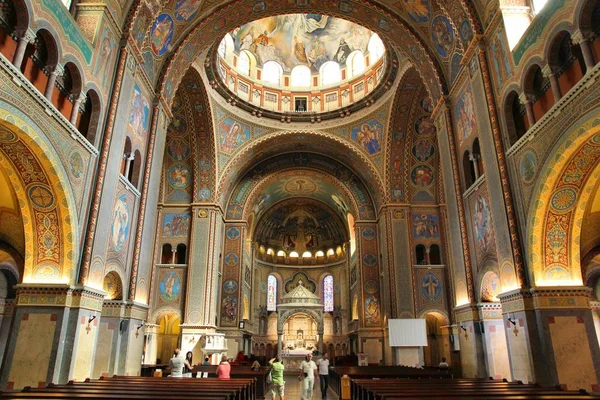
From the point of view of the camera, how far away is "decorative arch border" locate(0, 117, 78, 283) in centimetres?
916

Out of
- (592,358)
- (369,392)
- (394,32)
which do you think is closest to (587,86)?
(592,358)

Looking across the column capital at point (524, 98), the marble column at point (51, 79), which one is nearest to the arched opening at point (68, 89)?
the marble column at point (51, 79)

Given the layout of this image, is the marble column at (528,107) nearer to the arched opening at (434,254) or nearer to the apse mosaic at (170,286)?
the arched opening at (434,254)

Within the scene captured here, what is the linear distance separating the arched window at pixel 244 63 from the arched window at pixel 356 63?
626 cm

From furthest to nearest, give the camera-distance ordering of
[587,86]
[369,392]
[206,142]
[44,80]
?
1. [206,142]
2. [44,80]
3. [369,392]
4. [587,86]

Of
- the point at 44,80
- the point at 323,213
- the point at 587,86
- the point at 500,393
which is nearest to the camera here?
the point at 500,393

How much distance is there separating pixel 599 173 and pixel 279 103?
19522 mm

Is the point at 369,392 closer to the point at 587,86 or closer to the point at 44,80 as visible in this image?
the point at 587,86

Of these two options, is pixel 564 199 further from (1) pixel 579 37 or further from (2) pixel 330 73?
A: (2) pixel 330 73

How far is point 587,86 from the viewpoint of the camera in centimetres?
777

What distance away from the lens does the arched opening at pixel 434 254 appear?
2252 cm

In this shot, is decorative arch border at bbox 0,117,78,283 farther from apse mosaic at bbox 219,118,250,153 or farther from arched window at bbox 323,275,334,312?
arched window at bbox 323,275,334,312

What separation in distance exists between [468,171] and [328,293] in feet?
90.6

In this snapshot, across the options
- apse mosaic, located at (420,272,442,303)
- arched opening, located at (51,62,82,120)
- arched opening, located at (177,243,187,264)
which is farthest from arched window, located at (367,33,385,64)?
arched opening, located at (51,62,82,120)
